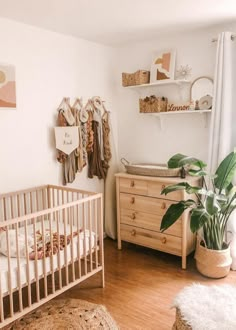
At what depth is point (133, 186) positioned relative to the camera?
330cm

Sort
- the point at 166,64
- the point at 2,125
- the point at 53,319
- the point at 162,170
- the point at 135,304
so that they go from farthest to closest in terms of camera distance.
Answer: the point at 166,64 < the point at 162,170 < the point at 2,125 < the point at 135,304 < the point at 53,319

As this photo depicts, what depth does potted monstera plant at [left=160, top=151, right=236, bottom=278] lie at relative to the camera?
2582 millimetres

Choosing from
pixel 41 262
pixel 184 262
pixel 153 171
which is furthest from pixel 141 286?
pixel 153 171

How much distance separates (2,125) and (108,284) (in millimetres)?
1658

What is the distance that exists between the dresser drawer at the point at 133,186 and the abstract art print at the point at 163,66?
1.12 m

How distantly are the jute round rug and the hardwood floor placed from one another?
10 centimetres

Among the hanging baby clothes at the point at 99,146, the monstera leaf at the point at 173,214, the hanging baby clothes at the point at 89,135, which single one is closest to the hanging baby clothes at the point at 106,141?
the hanging baby clothes at the point at 99,146

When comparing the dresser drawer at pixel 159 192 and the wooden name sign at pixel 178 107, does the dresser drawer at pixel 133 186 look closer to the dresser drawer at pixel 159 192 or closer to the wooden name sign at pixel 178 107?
the dresser drawer at pixel 159 192

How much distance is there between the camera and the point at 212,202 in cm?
247

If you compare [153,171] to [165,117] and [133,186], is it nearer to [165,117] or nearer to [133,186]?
[133,186]

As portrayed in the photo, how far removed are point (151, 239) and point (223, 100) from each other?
154cm

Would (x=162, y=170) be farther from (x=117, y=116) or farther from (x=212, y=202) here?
(x=117, y=116)

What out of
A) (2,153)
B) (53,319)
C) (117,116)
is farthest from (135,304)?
(117,116)

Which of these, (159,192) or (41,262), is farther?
(159,192)
